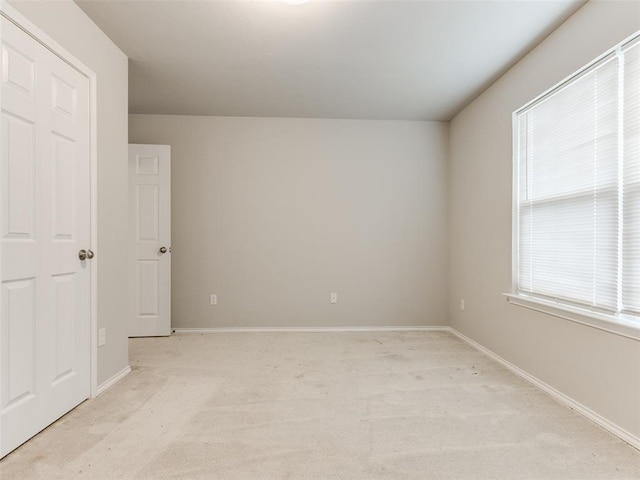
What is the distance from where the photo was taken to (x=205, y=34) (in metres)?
2.24

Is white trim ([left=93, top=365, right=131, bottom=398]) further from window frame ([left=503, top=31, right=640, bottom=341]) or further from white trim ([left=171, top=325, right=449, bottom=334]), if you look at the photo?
window frame ([left=503, top=31, right=640, bottom=341])

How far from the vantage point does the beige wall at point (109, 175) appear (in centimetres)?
210

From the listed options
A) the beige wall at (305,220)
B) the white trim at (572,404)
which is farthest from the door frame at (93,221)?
the white trim at (572,404)

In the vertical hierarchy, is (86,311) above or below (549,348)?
above

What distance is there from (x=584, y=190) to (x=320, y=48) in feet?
6.68

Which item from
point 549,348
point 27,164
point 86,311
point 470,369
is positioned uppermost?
point 27,164

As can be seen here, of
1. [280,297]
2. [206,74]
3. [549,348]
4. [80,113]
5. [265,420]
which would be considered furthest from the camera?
[280,297]

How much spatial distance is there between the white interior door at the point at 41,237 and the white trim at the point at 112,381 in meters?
0.10

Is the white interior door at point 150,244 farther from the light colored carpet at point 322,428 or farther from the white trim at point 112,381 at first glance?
the white trim at point 112,381

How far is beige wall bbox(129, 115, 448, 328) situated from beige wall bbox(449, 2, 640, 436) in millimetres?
411

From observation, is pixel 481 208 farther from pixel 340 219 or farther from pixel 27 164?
pixel 27 164

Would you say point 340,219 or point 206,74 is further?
point 340,219

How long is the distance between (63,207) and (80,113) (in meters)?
0.63

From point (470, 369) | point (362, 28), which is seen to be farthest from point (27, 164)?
point (470, 369)
